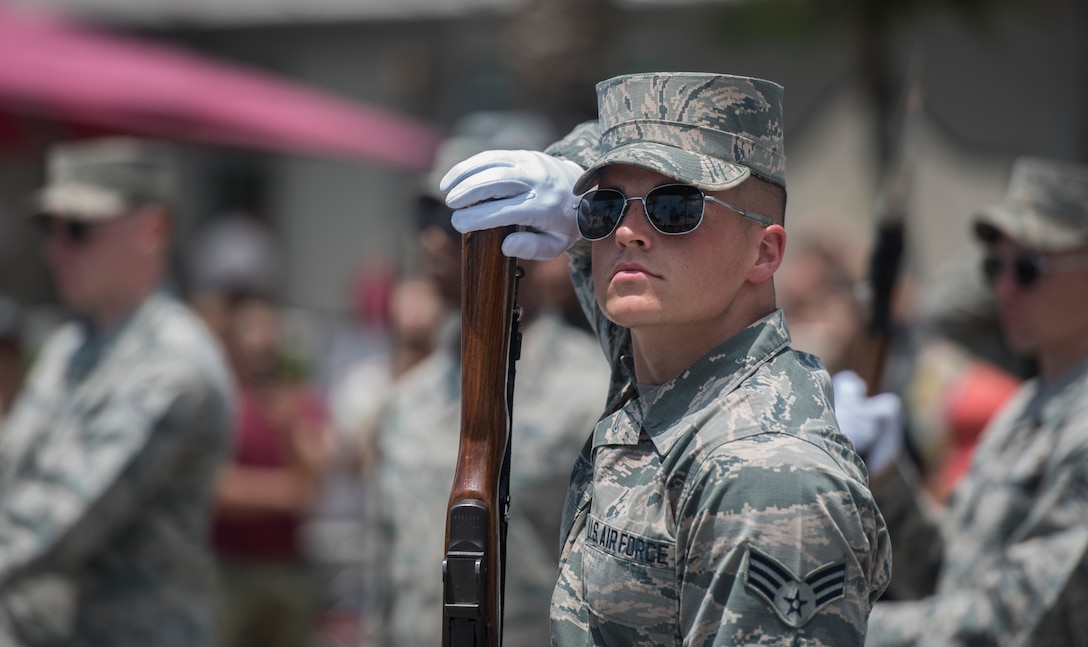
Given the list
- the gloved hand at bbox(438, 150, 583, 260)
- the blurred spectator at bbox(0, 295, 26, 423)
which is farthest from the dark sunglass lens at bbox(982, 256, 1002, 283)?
the blurred spectator at bbox(0, 295, 26, 423)

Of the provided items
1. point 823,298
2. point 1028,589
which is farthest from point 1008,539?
point 823,298

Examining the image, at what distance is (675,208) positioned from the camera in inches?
89.9

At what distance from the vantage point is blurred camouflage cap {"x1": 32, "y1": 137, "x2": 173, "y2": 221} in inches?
193

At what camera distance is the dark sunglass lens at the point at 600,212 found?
2346 mm

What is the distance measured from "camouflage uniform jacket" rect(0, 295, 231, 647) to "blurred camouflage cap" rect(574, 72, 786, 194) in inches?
99.9

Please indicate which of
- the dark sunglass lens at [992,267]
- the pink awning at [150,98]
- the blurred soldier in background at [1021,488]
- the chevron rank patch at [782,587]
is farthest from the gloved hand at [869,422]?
the pink awning at [150,98]

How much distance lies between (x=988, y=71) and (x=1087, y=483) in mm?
9947

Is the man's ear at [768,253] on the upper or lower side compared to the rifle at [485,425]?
upper

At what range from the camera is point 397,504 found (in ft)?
15.4

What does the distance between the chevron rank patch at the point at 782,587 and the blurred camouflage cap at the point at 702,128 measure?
625 mm

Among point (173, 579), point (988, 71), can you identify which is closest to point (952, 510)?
point (173, 579)

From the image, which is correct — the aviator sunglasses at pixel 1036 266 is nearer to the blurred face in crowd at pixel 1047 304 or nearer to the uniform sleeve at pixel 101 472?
the blurred face in crowd at pixel 1047 304

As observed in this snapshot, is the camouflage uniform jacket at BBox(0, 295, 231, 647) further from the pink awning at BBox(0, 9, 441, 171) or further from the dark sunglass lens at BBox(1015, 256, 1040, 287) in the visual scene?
the pink awning at BBox(0, 9, 441, 171)

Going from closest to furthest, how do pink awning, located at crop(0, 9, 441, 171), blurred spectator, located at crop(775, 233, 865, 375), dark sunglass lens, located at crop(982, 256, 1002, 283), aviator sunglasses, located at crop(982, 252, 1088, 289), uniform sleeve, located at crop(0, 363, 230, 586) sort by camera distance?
aviator sunglasses, located at crop(982, 252, 1088, 289), dark sunglass lens, located at crop(982, 256, 1002, 283), uniform sleeve, located at crop(0, 363, 230, 586), blurred spectator, located at crop(775, 233, 865, 375), pink awning, located at crop(0, 9, 441, 171)
